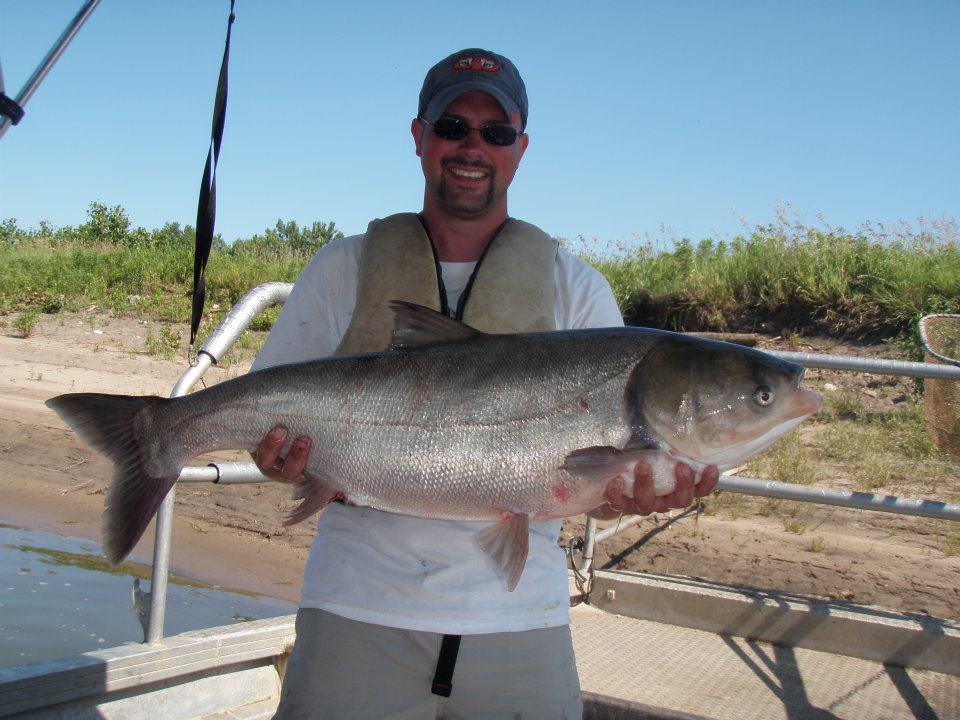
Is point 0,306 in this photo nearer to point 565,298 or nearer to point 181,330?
point 181,330

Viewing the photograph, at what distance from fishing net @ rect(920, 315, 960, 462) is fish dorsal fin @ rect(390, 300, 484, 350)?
12.7 ft

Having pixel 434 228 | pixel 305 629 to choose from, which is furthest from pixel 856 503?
pixel 305 629

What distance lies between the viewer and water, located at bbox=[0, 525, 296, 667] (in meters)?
5.98

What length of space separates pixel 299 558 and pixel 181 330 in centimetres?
955

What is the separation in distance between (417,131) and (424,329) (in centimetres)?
104

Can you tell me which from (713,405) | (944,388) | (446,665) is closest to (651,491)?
(713,405)

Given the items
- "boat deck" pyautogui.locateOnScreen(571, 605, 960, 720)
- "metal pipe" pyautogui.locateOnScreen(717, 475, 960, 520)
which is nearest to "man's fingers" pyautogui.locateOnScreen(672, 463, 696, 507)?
"boat deck" pyautogui.locateOnScreen(571, 605, 960, 720)

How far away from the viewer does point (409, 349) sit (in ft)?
9.10

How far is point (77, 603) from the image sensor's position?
21.6 feet

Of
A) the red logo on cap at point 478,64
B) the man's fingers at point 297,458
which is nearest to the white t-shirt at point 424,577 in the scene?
the man's fingers at point 297,458

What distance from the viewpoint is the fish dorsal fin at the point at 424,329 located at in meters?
2.77

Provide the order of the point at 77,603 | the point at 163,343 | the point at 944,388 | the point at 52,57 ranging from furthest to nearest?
the point at 163,343
the point at 77,603
the point at 944,388
the point at 52,57

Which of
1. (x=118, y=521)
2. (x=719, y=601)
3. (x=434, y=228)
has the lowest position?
(x=719, y=601)

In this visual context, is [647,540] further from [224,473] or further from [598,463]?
[598,463]
